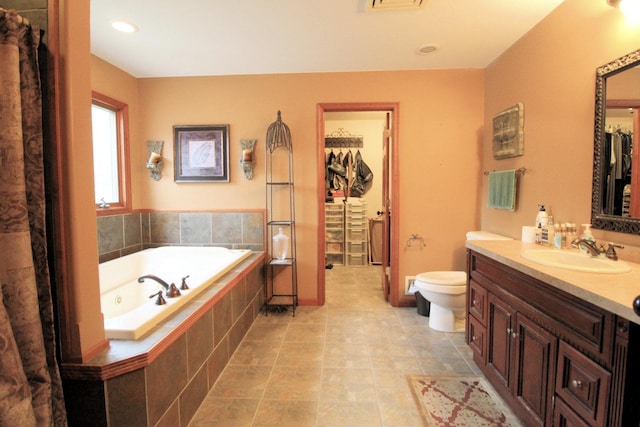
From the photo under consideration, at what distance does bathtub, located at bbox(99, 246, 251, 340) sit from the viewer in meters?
1.39

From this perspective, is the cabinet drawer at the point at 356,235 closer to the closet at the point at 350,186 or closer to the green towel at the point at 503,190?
the closet at the point at 350,186

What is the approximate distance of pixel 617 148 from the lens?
1540 millimetres

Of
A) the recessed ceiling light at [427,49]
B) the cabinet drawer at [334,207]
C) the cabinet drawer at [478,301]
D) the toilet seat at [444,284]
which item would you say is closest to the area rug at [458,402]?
the cabinet drawer at [478,301]

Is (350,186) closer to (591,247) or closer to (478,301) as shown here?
(478,301)

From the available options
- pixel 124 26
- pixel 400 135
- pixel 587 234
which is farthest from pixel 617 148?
pixel 124 26

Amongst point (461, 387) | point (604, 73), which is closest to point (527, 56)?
point (604, 73)

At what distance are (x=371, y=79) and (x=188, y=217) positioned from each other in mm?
2300

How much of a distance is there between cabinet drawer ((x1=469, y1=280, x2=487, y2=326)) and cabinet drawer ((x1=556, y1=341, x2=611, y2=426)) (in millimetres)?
606

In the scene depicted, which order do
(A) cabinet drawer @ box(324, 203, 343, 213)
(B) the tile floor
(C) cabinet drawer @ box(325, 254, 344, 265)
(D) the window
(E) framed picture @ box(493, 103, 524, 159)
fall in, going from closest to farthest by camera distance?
1. (B) the tile floor
2. (E) framed picture @ box(493, 103, 524, 159)
3. (D) the window
4. (A) cabinet drawer @ box(324, 203, 343, 213)
5. (C) cabinet drawer @ box(325, 254, 344, 265)

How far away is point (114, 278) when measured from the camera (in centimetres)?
242

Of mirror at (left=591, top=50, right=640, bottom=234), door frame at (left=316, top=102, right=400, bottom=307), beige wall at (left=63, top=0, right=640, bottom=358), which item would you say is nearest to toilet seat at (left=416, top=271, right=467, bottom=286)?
beige wall at (left=63, top=0, right=640, bottom=358)

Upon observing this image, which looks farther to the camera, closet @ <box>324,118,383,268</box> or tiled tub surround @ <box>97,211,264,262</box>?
closet @ <box>324,118,383,268</box>

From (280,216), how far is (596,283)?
2438mm

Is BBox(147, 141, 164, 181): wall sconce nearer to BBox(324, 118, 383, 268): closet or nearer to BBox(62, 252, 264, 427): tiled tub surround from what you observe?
BBox(62, 252, 264, 427): tiled tub surround
